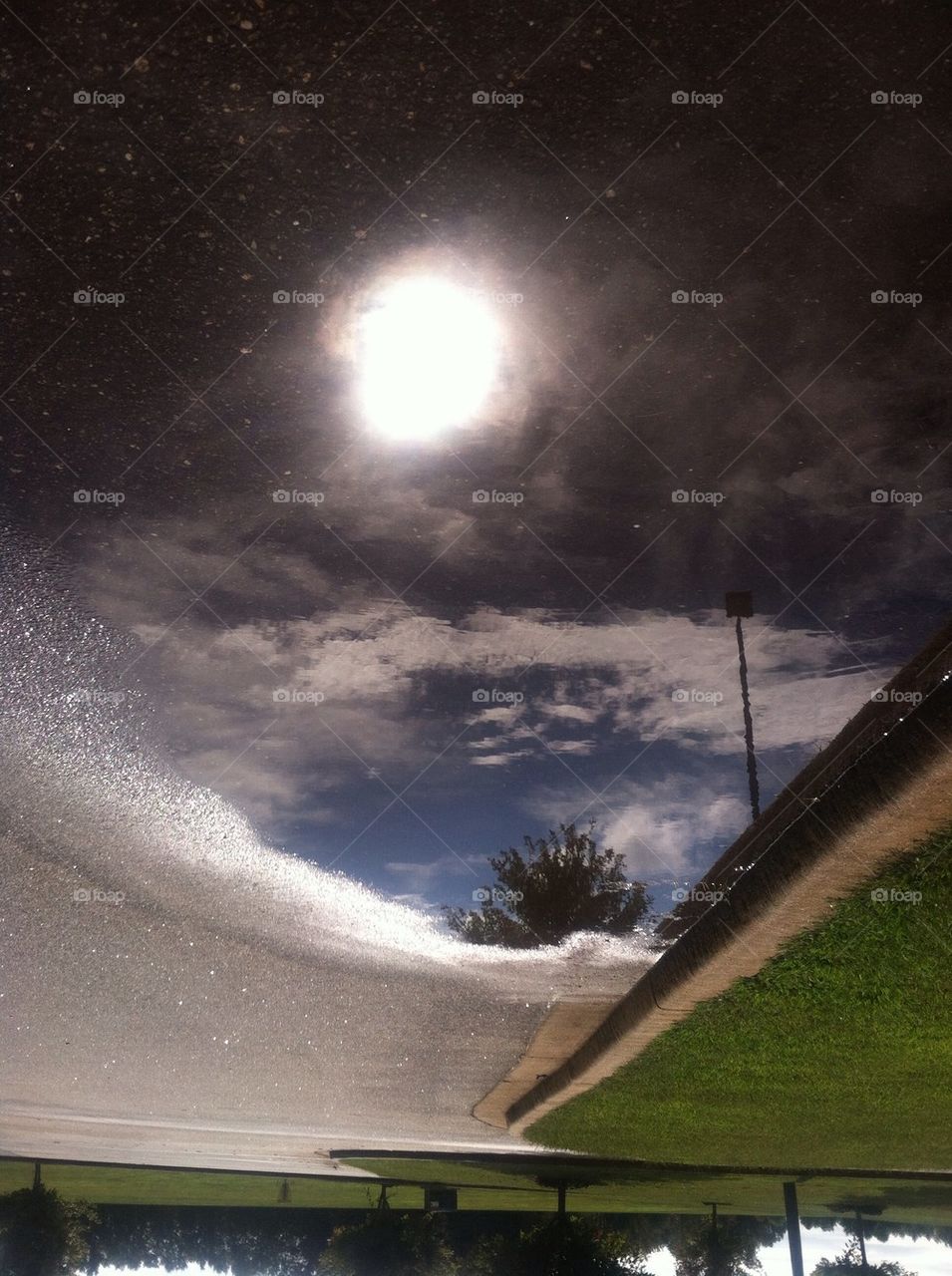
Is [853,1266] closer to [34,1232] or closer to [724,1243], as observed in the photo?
[724,1243]

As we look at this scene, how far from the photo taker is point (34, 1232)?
49.4ft

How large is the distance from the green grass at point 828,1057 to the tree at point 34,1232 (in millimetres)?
13665

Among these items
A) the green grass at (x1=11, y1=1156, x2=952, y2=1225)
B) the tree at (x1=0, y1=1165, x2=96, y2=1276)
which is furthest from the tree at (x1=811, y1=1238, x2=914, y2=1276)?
the tree at (x1=0, y1=1165, x2=96, y2=1276)

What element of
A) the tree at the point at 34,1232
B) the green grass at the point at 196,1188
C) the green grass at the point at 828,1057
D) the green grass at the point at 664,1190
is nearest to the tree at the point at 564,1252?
the green grass at the point at 664,1190

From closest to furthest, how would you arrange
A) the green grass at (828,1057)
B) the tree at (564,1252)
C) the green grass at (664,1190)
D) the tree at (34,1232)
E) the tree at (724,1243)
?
the green grass at (828,1057), the green grass at (664,1190), the tree at (564,1252), the tree at (34,1232), the tree at (724,1243)

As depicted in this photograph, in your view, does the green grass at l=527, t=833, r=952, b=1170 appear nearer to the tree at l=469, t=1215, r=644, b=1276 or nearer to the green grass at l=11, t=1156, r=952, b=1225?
the green grass at l=11, t=1156, r=952, b=1225

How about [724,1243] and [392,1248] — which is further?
[724,1243]

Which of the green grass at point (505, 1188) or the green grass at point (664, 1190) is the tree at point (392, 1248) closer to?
the green grass at point (505, 1188)

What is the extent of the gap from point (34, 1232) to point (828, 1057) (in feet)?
57.0

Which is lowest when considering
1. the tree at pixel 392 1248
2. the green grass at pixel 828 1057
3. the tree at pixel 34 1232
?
the tree at pixel 392 1248

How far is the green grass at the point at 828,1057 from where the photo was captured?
386 centimetres

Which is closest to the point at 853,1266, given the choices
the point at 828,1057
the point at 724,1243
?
the point at 724,1243

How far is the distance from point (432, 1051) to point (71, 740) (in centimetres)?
390

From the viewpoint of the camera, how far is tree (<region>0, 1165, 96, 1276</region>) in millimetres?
14945
